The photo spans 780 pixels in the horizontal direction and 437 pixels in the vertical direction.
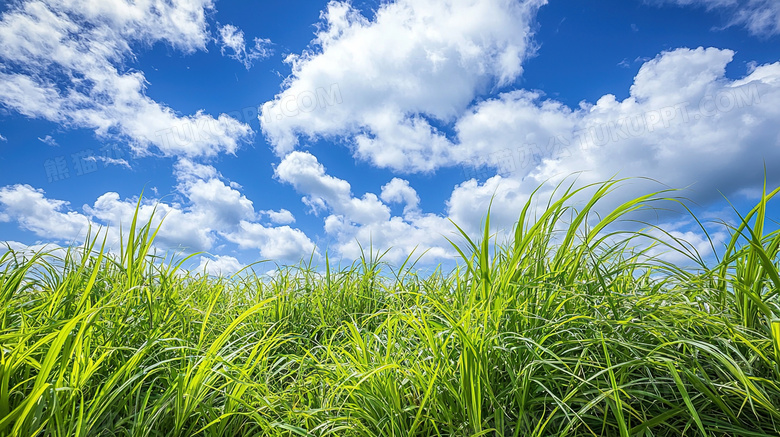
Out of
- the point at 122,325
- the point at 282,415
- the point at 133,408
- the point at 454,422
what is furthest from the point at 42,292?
the point at 454,422

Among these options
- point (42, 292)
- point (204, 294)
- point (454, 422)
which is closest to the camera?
point (454, 422)

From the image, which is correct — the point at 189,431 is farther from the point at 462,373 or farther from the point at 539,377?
the point at 539,377

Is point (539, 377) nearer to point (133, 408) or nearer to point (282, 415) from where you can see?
point (282, 415)

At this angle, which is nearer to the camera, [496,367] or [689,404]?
[689,404]

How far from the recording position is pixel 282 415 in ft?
6.40

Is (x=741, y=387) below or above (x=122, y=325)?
below

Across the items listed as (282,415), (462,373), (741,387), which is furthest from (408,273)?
(741,387)

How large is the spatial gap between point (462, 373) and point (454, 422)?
0.23m

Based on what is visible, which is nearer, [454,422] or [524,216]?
[454,422]

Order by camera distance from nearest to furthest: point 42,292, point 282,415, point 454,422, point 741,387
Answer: point 741,387, point 454,422, point 282,415, point 42,292

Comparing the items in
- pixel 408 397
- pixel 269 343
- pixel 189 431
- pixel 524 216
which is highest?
pixel 524 216

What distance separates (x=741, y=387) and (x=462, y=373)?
97cm

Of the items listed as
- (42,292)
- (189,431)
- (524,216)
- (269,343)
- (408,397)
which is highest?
(524,216)

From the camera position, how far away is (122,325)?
2.02 metres
